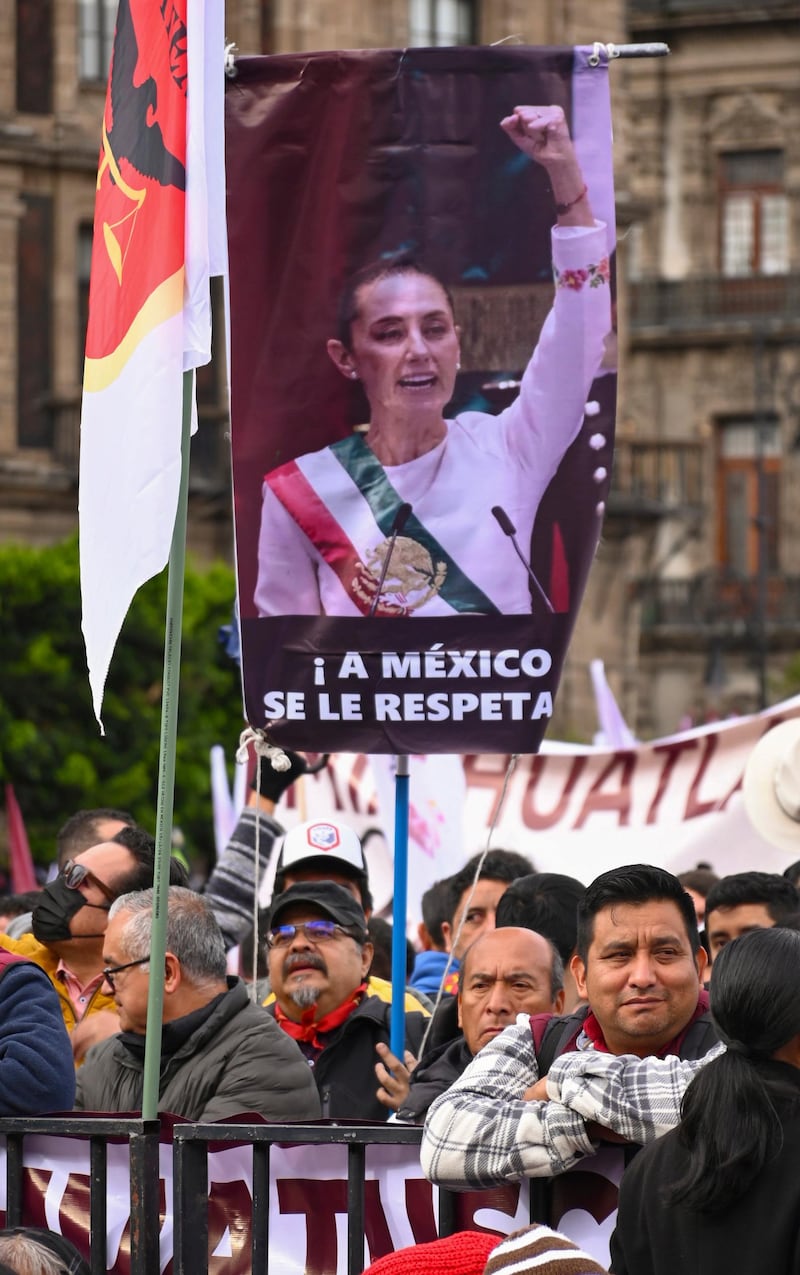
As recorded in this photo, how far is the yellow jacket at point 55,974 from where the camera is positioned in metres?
7.00

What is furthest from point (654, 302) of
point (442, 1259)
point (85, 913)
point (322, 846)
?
point (442, 1259)

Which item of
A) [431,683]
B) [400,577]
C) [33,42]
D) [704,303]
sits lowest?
[431,683]

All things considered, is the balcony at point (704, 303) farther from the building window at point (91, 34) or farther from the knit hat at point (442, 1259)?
the knit hat at point (442, 1259)

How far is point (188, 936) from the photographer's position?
6.00 metres

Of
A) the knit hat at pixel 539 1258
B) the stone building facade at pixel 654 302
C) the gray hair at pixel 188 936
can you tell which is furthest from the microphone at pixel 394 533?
the stone building facade at pixel 654 302

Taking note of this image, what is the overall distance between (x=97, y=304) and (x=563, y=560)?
1.24 metres

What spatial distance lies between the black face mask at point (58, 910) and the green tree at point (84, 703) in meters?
20.8

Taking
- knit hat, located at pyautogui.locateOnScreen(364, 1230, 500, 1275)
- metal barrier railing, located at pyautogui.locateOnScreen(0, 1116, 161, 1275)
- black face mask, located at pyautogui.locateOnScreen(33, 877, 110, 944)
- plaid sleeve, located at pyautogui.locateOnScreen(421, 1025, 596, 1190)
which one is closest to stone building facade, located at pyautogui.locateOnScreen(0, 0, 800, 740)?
black face mask, located at pyautogui.locateOnScreen(33, 877, 110, 944)

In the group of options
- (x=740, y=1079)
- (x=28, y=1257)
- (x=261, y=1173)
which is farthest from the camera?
(x=261, y=1173)

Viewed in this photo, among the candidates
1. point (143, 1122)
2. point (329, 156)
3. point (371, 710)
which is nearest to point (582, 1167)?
point (143, 1122)

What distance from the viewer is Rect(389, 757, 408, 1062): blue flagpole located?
6207 millimetres

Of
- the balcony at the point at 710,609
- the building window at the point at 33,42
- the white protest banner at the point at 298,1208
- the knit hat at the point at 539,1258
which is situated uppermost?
the building window at the point at 33,42

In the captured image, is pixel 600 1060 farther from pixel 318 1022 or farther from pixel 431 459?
pixel 318 1022

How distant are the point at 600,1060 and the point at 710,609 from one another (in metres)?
42.5
